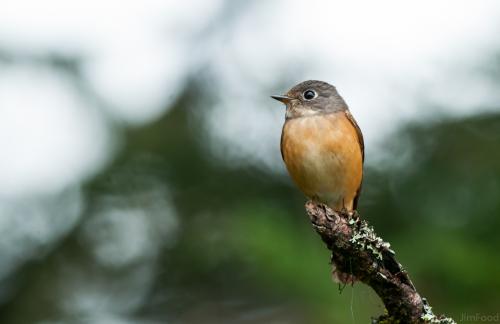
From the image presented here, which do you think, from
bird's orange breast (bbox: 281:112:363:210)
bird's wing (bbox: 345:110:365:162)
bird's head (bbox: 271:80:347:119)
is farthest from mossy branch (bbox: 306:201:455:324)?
bird's head (bbox: 271:80:347:119)

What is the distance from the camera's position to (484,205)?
799cm

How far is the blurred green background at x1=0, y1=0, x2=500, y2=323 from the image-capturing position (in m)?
7.80

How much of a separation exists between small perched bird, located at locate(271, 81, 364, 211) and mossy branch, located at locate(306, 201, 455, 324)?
1.82 m

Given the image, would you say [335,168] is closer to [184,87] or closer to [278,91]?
[278,91]

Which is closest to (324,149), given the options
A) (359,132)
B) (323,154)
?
(323,154)

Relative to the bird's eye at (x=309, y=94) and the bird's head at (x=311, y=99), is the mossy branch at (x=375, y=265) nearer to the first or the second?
the bird's head at (x=311, y=99)

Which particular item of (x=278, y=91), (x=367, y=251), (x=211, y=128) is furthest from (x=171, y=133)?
(x=367, y=251)

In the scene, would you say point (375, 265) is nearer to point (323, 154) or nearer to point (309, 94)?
point (323, 154)

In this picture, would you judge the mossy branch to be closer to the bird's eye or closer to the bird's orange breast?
the bird's orange breast

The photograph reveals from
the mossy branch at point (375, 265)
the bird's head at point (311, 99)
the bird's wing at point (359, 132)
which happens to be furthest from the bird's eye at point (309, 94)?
the mossy branch at point (375, 265)

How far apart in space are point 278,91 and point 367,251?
4.29 m

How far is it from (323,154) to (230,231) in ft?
6.13

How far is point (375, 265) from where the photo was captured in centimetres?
514

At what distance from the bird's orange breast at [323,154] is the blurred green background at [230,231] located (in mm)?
831
